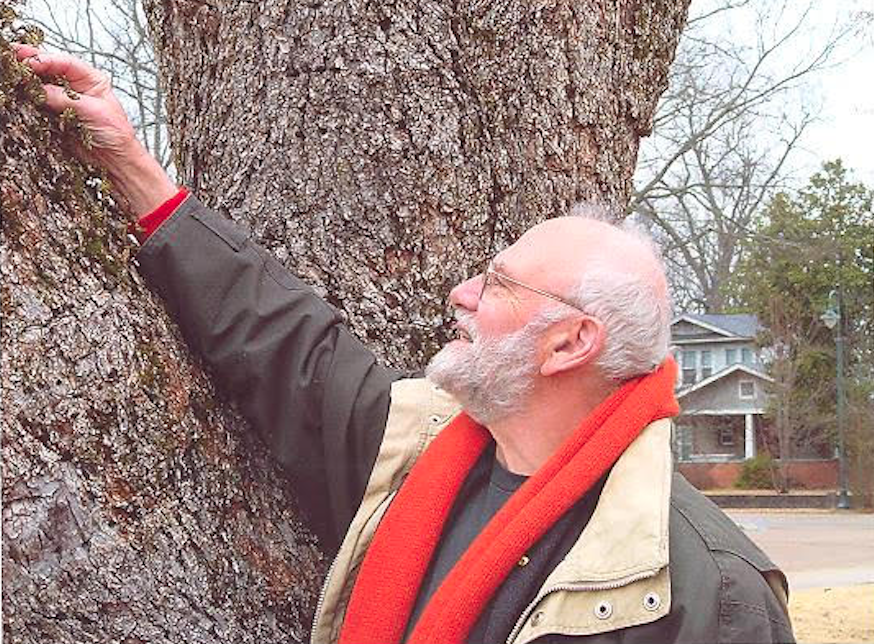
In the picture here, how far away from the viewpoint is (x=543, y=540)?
2119mm

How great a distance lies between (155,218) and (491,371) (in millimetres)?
686

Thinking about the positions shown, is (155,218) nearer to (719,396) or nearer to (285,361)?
(285,361)

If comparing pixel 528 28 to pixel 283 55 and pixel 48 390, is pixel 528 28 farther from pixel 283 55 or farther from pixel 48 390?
pixel 48 390

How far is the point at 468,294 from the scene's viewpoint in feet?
7.95

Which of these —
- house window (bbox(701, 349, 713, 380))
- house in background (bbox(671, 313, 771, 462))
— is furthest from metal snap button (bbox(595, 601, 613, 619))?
house window (bbox(701, 349, 713, 380))

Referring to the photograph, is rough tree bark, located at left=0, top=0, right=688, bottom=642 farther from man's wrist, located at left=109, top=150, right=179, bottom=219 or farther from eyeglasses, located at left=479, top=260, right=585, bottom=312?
eyeglasses, located at left=479, top=260, right=585, bottom=312

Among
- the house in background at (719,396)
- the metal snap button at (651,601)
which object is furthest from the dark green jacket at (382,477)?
the house in background at (719,396)

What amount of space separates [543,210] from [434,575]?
3.06 feet

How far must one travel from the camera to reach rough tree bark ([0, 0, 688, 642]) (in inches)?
77.9

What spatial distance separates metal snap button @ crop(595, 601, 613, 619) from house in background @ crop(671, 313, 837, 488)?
1169 inches

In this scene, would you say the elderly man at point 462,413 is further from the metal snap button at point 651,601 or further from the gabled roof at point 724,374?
the gabled roof at point 724,374

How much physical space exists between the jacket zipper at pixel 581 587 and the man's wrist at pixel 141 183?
996 millimetres

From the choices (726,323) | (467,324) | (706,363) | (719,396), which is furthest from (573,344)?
(706,363)

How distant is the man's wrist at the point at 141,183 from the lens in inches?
87.9
